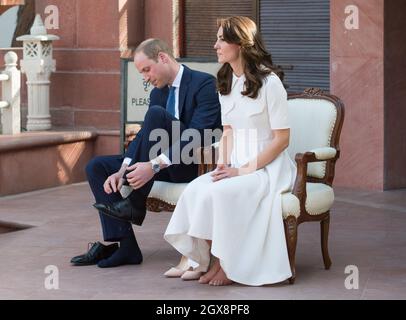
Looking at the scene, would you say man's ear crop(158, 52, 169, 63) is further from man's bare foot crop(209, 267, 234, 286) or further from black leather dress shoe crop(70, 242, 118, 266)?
man's bare foot crop(209, 267, 234, 286)

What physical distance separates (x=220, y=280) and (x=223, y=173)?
1.87ft

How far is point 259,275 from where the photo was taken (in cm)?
618

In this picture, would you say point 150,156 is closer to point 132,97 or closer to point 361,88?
point 132,97

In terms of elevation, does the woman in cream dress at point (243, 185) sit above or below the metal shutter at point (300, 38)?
below

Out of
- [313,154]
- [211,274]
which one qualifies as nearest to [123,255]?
[211,274]

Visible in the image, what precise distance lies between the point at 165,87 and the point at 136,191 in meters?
0.72

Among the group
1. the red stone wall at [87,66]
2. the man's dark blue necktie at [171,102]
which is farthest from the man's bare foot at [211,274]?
the red stone wall at [87,66]

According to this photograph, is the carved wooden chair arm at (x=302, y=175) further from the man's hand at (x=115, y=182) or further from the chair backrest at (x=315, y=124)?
the man's hand at (x=115, y=182)

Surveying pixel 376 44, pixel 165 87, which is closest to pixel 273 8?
pixel 376 44

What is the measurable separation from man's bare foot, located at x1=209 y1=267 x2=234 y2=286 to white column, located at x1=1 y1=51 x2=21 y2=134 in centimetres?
486

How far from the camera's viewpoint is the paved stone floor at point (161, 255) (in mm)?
6105

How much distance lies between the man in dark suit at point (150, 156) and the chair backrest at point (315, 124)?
45cm

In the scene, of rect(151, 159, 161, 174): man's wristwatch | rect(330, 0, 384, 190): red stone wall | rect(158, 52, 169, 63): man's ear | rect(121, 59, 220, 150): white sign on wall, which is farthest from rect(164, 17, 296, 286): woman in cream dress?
rect(330, 0, 384, 190): red stone wall

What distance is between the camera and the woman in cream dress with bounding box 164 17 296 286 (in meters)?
6.14
